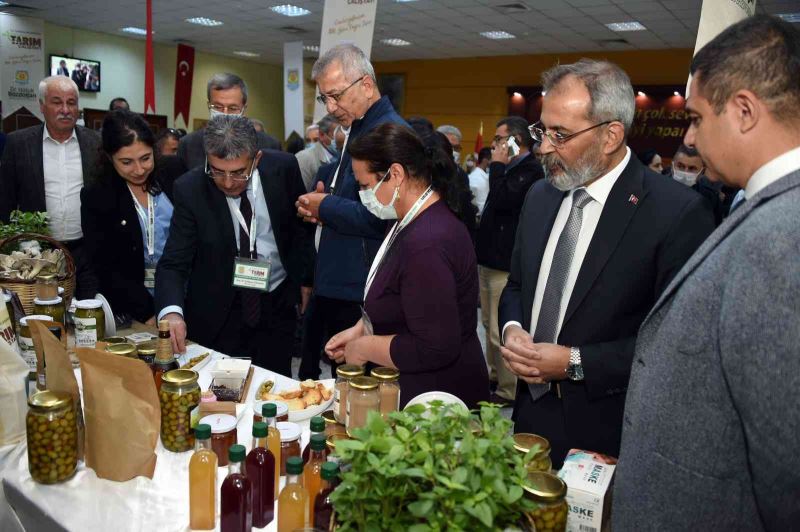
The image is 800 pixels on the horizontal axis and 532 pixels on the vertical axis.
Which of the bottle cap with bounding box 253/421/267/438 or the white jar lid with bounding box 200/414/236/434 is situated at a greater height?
the bottle cap with bounding box 253/421/267/438

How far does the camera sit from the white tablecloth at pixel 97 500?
1.19m

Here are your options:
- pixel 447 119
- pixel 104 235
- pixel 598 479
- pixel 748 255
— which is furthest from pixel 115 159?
pixel 447 119

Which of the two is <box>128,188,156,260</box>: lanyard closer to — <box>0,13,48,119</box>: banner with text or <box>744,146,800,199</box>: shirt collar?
<box>744,146,800,199</box>: shirt collar

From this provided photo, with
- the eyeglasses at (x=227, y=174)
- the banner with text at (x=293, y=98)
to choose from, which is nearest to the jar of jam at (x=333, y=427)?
the eyeglasses at (x=227, y=174)

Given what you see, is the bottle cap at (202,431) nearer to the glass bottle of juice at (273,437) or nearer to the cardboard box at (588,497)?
the glass bottle of juice at (273,437)

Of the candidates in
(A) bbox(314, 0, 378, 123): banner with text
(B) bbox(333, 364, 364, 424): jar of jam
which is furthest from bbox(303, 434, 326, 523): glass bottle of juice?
(A) bbox(314, 0, 378, 123): banner with text

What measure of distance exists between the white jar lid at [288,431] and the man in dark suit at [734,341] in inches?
25.6

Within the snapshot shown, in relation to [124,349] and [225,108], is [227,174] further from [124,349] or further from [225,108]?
[225,108]

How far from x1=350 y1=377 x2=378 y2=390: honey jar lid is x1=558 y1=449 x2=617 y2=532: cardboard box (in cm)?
43

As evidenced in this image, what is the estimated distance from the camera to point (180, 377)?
1.37 metres

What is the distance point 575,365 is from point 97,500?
3.73 ft

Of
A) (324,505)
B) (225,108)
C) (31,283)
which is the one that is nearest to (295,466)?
(324,505)

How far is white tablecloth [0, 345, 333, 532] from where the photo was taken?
1.19 metres

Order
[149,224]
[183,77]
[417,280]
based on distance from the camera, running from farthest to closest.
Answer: [183,77]
[149,224]
[417,280]
